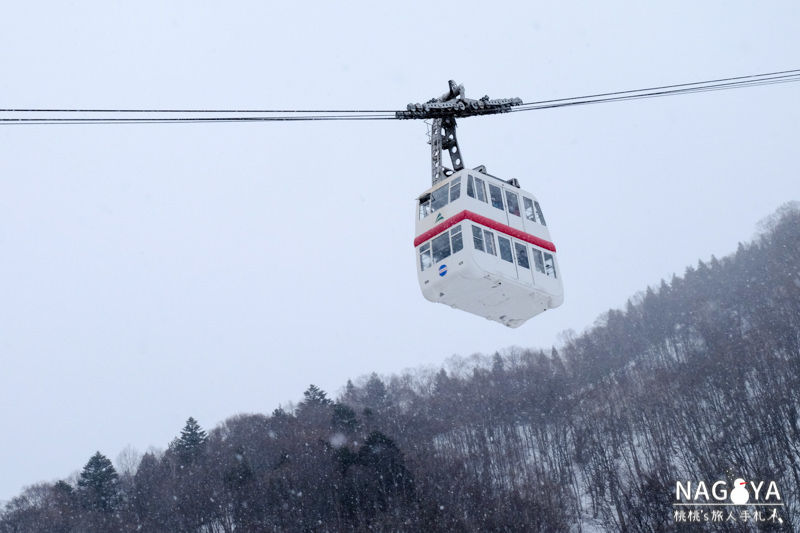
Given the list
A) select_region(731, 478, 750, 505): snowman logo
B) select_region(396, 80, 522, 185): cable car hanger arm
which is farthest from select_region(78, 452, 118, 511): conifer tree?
select_region(396, 80, 522, 185): cable car hanger arm

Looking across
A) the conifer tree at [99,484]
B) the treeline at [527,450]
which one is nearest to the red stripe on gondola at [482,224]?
the treeline at [527,450]

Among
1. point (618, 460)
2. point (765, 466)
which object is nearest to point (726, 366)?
point (618, 460)

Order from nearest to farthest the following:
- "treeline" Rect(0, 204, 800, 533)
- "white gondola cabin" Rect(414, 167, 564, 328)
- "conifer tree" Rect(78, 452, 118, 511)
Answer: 1. "white gondola cabin" Rect(414, 167, 564, 328)
2. "treeline" Rect(0, 204, 800, 533)
3. "conifer tree" Rect(78, 452, 118, 511)

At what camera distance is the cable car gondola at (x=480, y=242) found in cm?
2248

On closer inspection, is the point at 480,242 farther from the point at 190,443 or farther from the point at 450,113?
the point at 190,443

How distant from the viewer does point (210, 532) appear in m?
66.9

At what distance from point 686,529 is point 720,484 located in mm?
7016

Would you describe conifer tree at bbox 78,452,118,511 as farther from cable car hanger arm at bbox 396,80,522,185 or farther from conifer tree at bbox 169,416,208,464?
cable car hanger arm at bbox 396,80,522,185

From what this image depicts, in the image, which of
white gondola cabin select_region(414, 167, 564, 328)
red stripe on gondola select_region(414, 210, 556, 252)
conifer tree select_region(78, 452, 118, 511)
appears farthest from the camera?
conifer tree select_region(78, 452, 118, 511)

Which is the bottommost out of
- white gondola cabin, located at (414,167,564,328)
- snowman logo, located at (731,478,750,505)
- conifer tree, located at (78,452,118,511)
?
snowman logo, located at (731,478,750,505)

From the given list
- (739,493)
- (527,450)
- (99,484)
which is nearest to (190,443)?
(99,484)

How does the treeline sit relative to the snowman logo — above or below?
above

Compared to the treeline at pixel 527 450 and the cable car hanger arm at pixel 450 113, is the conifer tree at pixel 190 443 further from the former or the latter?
the cable car hanger arm at pixel 450 113

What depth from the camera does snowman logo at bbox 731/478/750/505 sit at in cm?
5419
